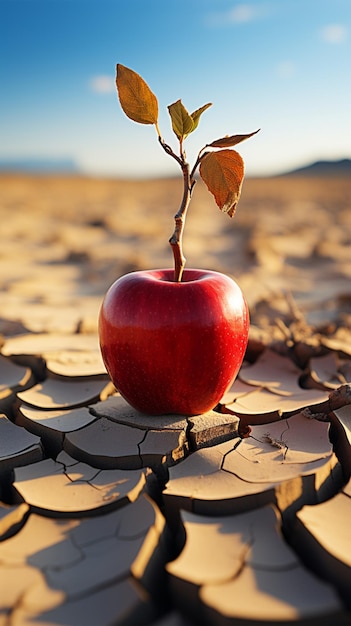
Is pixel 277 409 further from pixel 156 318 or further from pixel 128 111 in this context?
pixel 128 111

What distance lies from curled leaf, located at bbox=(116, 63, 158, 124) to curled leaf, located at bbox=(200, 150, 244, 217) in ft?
0.66

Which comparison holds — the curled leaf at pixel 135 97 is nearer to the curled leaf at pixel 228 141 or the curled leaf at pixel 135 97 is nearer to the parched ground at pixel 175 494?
the curled leaf at pixel 228 141

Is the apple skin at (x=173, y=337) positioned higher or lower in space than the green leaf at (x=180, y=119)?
lower

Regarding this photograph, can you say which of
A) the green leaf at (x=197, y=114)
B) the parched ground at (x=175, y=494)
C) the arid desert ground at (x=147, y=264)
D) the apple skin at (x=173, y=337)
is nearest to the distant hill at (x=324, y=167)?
the arid desert ground at (x=147, y=264)

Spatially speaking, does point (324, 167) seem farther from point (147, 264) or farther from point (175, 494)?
point (175, 494)

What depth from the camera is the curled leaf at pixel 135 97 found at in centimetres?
157

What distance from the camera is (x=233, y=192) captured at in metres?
1.60

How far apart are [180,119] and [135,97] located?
0.49ft

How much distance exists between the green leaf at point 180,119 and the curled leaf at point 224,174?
0.09m

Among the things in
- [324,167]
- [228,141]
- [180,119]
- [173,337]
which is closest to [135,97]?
[180,119]

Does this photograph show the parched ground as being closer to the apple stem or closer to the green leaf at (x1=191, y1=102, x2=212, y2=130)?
the apple stem

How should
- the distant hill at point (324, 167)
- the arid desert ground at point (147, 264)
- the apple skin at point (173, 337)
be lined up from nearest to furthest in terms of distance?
the apple skin at point (173, 337) → the arid desert ground at point (147, 264) → the distant hill at point (324, 167)

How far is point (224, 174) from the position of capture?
1.60m

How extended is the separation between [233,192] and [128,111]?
39 centimetres
